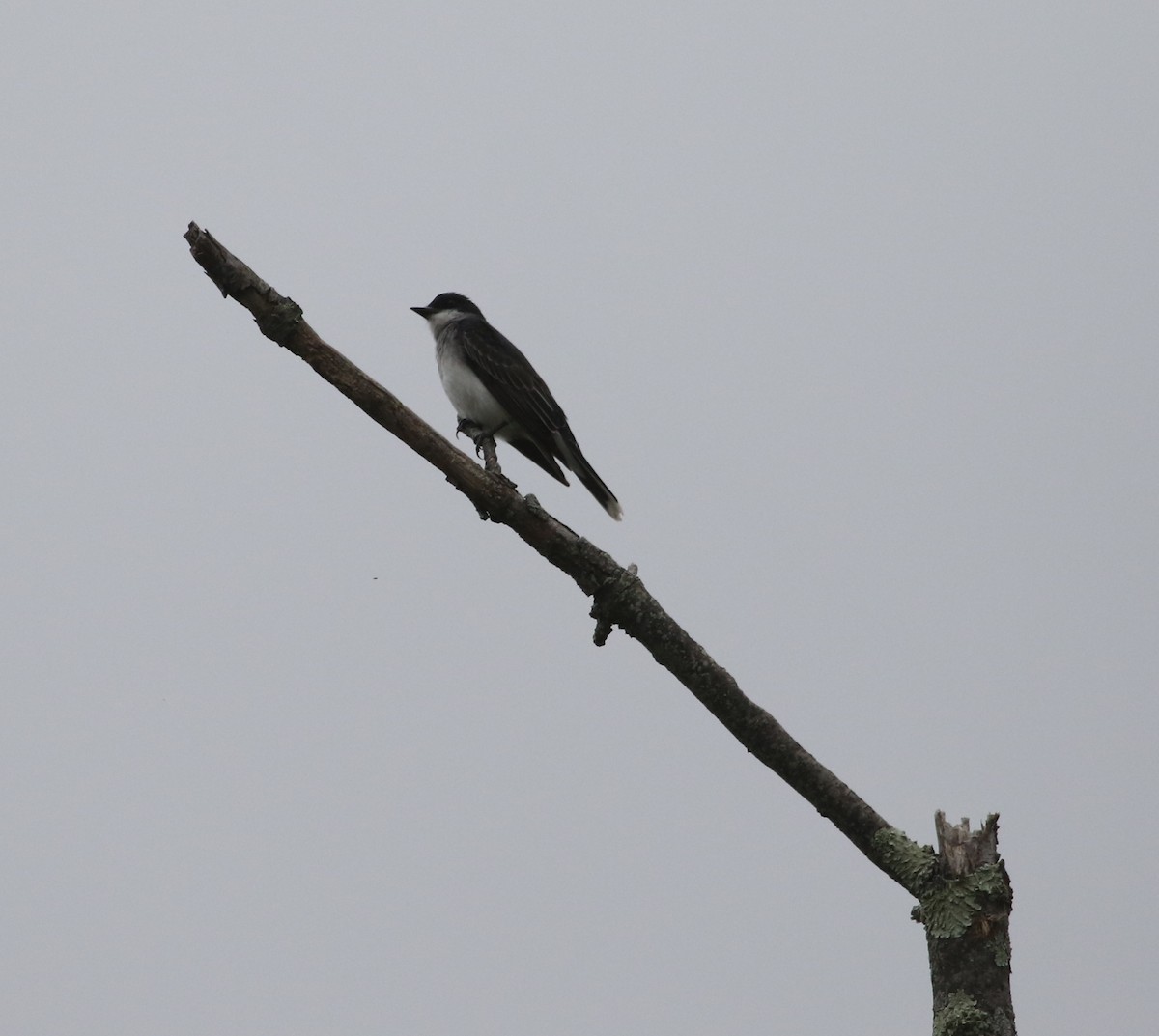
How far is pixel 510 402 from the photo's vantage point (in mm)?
8977

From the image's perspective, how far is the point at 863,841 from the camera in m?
4.97

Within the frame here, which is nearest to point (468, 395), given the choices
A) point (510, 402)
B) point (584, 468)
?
point (510, 402)

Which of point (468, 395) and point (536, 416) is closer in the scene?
point (536, 416)

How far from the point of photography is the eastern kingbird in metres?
8.95

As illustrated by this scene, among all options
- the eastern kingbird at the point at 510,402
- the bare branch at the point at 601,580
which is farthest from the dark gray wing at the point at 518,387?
the bare branch at the point at 601,580

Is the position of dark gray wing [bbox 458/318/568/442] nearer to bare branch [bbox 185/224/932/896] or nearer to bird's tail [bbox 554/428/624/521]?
bird's tail [bbox 554/428/624/521]

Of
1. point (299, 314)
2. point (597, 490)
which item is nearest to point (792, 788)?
point (299, 314)

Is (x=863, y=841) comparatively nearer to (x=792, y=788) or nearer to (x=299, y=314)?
(x=792, y=788)

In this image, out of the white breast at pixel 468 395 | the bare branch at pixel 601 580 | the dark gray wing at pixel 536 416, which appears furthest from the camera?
the white breast at pixel 468 395

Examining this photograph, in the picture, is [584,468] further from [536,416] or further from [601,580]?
[601,580]

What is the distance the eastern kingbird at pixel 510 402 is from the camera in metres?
8.95

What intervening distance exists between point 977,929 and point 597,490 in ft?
16.0

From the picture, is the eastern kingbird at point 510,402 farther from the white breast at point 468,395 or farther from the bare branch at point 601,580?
the bare branch at point 601,580

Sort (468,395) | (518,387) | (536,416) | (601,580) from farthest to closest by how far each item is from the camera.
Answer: (468,395) → (518,387) → (536,416) → (601,580)
